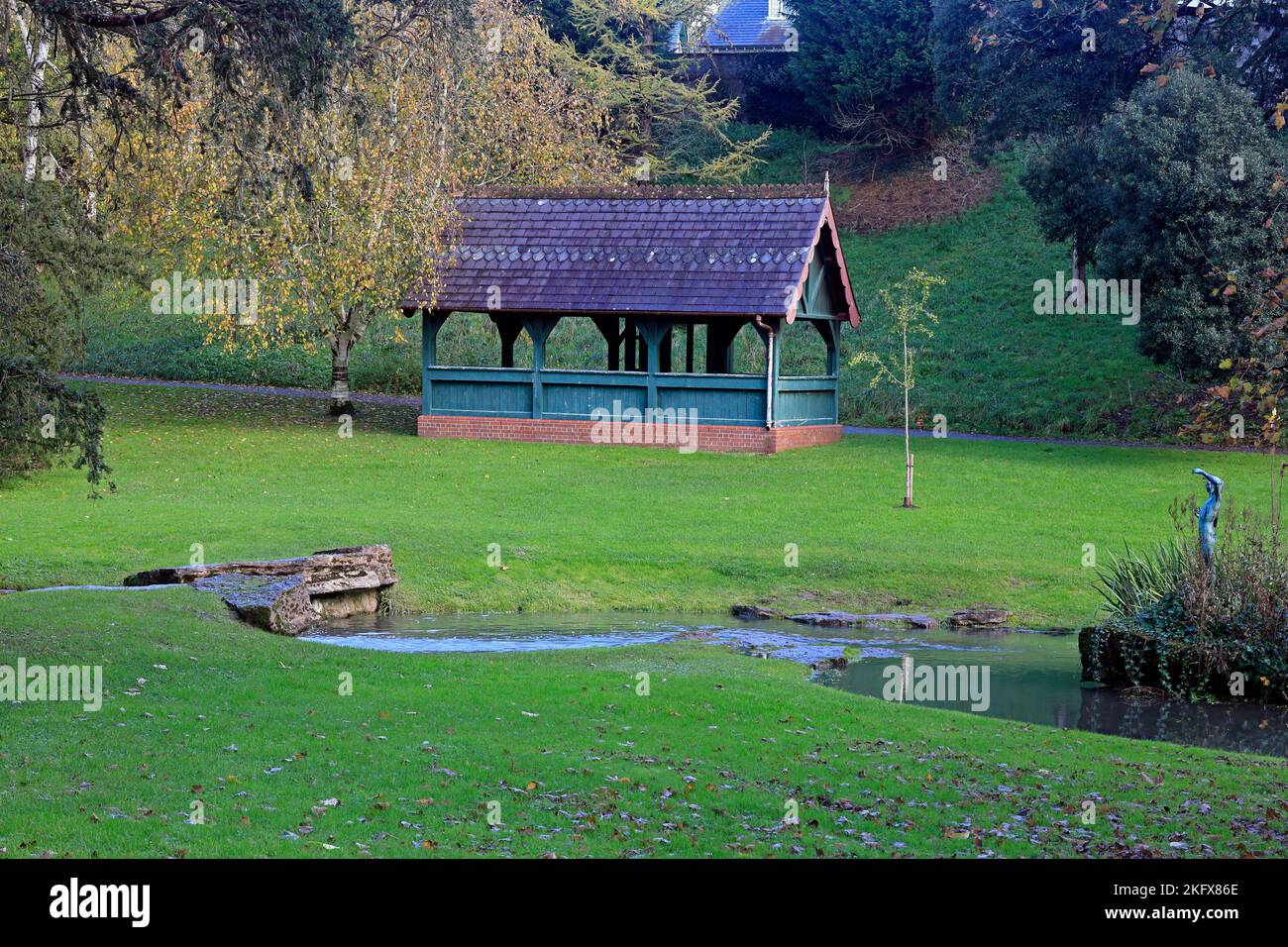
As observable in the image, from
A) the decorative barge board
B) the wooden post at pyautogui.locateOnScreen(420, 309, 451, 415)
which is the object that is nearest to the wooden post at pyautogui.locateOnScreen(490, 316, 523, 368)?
the decorative barge board

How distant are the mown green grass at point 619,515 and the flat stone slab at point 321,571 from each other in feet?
2.43

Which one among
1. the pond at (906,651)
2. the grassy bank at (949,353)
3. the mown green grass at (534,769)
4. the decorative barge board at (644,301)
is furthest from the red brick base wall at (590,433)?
the mown green grass at (534,769)

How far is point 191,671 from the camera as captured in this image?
13.7 metres

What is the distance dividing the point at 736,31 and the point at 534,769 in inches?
2618

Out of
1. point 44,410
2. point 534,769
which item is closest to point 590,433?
point 44,410

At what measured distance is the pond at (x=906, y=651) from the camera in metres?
14.9

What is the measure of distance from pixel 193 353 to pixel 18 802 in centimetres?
3822

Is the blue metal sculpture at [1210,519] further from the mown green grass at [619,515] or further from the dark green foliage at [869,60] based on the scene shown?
the dark green foliage at [869,60]

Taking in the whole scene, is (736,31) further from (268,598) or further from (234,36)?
(234,36)

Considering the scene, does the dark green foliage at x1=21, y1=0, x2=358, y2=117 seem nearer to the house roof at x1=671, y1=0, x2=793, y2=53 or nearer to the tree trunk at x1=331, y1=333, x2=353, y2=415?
the tree trunk at x1=331, y1=333, x2=353, y2=415

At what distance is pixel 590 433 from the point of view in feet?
114

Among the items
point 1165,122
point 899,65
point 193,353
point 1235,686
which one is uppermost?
point 899,65

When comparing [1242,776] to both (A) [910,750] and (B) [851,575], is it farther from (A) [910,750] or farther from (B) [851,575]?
(B) [851,575]

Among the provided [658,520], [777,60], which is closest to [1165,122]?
[658,520]
